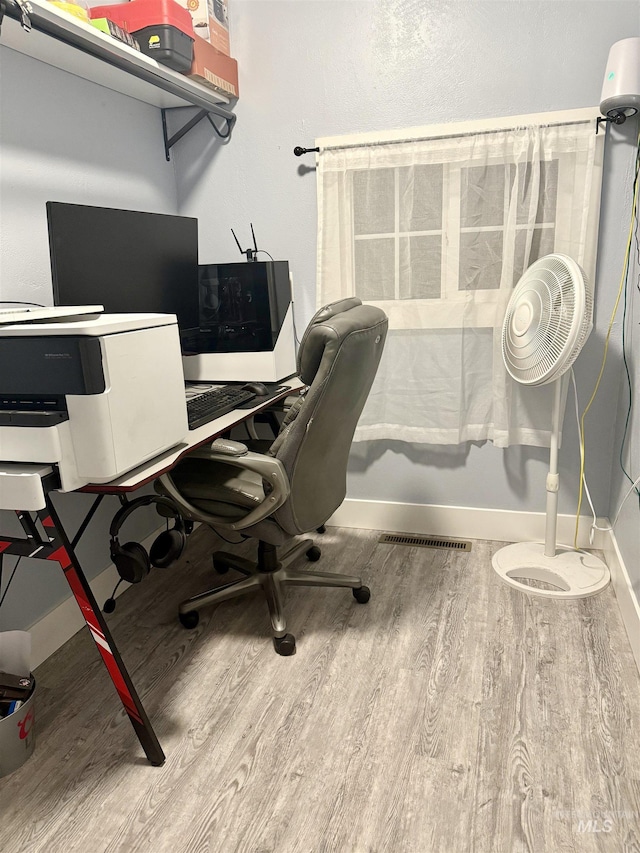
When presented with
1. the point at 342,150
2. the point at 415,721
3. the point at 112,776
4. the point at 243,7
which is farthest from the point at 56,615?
the point at 243,7

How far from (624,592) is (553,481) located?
0.48 metres

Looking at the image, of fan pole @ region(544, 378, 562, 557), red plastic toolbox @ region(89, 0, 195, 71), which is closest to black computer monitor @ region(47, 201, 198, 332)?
red plastic toolbox @ region(89, 0, 195, 71)

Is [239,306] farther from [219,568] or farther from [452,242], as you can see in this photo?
[219,568]

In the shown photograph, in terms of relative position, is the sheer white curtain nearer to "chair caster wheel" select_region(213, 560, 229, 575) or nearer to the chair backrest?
the chair backrest

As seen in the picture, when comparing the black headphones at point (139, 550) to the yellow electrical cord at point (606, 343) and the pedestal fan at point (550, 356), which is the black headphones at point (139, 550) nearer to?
the pedestal fan at point (550, 356)

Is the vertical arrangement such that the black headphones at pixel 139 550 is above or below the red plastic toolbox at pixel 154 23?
below

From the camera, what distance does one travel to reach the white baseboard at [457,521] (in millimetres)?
2605

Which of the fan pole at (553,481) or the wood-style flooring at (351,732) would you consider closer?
the wood-style flooring at (351,732)

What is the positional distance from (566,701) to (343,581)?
2.67 feet

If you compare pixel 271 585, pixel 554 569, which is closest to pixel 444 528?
pixel 554 569

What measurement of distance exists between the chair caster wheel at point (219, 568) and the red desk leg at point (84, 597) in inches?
35.8

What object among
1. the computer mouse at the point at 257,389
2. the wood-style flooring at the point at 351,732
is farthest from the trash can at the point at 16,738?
the computer mouse at the point at 257,389

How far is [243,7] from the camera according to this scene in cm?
253

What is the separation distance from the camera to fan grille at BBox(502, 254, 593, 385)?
2.01 meters
